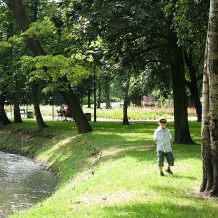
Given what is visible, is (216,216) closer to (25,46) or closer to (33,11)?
(25,46)

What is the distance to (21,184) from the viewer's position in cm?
1673

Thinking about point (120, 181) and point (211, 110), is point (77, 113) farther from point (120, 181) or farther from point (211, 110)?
point (211, 110)

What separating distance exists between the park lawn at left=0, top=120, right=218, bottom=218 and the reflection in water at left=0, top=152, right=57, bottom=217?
2.32 ft

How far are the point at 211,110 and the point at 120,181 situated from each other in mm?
3389

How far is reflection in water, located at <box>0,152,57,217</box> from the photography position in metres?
13.6

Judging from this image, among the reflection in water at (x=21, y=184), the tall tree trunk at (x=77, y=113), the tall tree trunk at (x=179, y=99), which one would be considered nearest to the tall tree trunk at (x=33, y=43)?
the tall tree trunk at (x=77, y=113)

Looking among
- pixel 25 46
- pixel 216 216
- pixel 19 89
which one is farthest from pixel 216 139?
pixel 19 89

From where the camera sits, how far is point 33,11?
3073 centimetres

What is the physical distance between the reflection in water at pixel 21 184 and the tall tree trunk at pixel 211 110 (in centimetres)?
604

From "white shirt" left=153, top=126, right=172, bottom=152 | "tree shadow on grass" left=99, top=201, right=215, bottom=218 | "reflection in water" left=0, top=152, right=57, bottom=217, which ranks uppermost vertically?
"white shirt" left=153, top=126, right=172, bottom=152

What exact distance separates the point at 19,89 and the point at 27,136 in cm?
392

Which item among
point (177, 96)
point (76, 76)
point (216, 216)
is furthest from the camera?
point (76, 76)

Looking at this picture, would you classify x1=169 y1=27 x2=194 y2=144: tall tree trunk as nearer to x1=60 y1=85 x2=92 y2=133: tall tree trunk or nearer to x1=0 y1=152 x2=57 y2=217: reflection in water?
x1=0 y1=152 x2=57 y2=217: reflection in water

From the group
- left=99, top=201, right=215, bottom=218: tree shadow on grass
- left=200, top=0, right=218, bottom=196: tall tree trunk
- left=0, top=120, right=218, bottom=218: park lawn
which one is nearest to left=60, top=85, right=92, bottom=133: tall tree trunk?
left=0, top=120, right=218, bottom=218: park lawn
